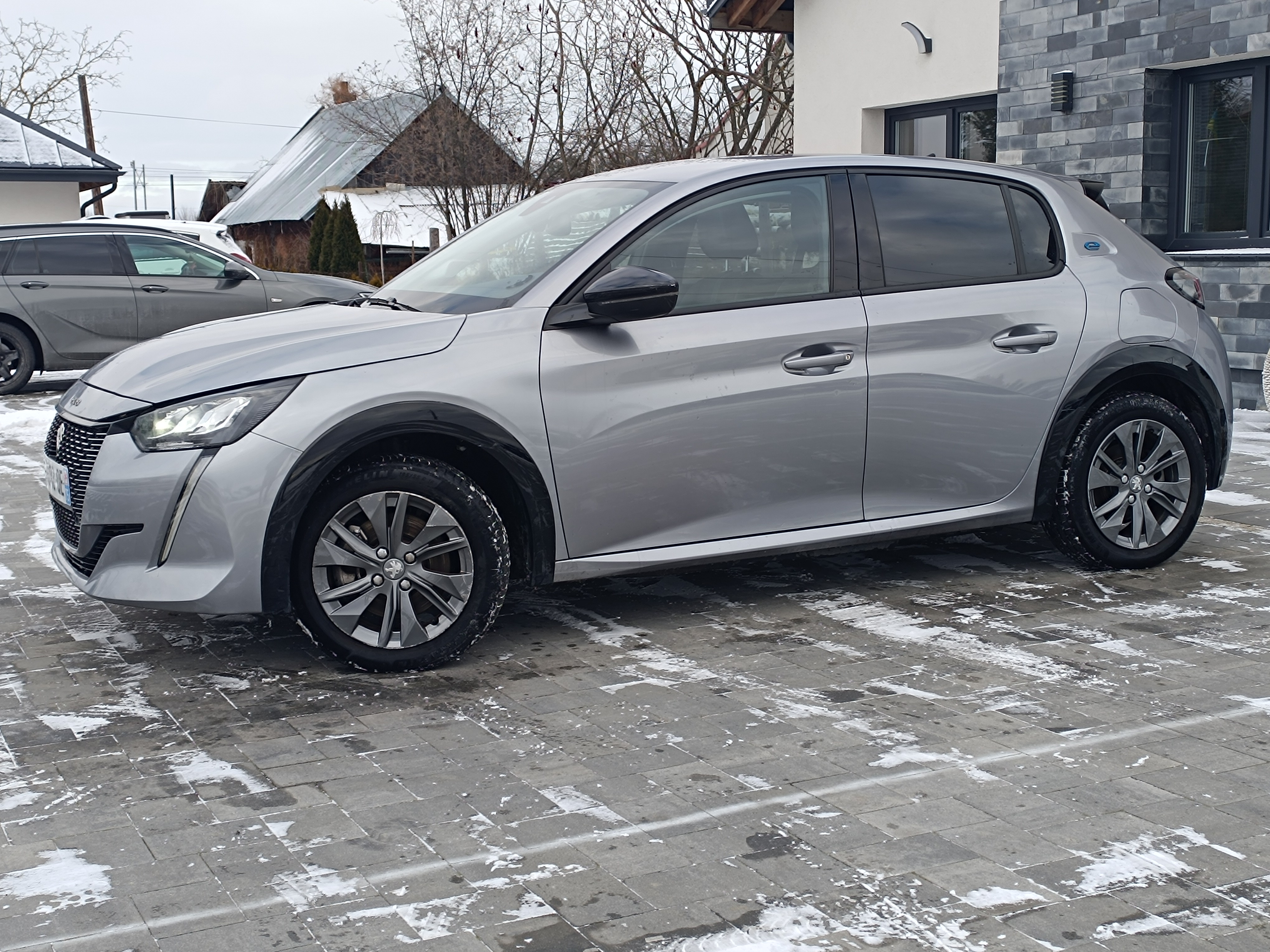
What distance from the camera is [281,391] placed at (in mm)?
4766

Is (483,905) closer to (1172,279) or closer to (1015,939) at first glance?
(1015,939)

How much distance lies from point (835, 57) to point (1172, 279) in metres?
9.64

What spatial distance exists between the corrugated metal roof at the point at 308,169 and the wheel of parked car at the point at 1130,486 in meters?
32.1

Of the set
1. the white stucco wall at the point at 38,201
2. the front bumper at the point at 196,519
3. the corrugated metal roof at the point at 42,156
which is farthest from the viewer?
the white stucco wall at the point at 38,201

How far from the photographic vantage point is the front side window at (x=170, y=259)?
15.2 metres

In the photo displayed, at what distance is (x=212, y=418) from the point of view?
15.5ft

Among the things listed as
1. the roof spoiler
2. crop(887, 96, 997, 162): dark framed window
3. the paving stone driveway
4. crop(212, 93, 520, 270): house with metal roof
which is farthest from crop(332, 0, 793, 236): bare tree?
the paving stone driveway

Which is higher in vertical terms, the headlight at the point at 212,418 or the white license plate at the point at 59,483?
the headlight at the point at 212,418

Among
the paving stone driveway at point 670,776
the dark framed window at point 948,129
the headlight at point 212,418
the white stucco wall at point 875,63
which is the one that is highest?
the white stucco wall at point 875,63

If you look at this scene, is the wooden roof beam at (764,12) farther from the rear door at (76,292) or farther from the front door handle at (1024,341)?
the front door handle at (1024,341)

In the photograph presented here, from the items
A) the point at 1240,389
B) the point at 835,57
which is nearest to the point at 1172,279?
the point at 1240,389

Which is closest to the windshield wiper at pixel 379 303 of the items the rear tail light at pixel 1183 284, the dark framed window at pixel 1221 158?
the rear tail light at pixel 1183 284


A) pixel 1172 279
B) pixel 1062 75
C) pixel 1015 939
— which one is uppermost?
pixel 1062 75

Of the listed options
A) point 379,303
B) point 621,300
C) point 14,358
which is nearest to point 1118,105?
point 379,303
